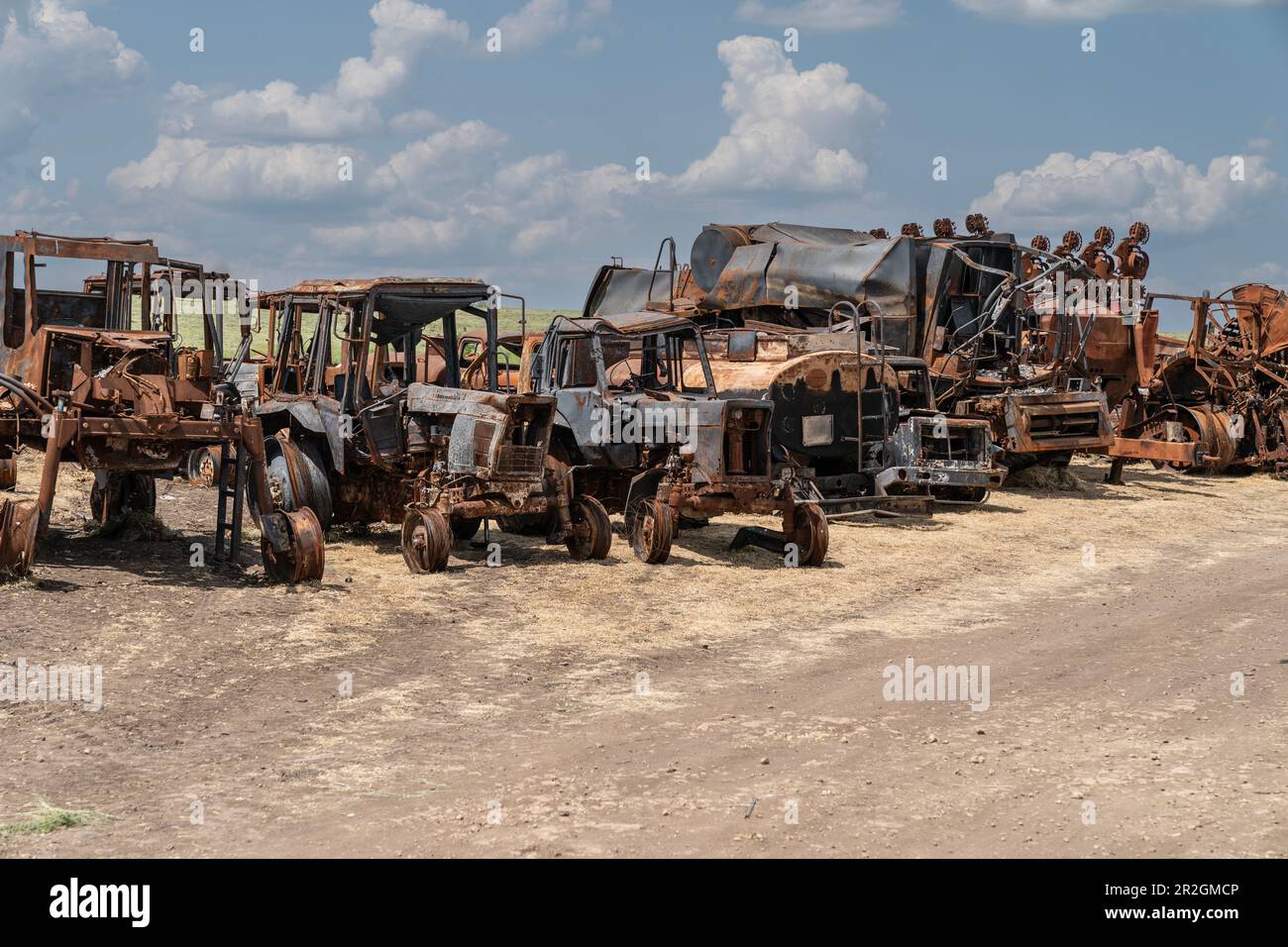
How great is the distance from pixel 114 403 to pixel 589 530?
163 inches

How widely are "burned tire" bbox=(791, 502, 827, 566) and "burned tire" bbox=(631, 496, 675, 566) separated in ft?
4.07

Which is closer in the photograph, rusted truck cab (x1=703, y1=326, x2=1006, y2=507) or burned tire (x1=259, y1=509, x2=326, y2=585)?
burned tire (x1=259, y1=509, x2=326, y2=585)

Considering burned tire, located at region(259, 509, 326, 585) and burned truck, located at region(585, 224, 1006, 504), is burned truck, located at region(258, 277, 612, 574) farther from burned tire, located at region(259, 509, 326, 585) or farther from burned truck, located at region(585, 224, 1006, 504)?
burned truck, located at region(585, 224, 1006, 504)

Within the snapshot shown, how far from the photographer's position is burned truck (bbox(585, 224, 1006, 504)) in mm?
15586

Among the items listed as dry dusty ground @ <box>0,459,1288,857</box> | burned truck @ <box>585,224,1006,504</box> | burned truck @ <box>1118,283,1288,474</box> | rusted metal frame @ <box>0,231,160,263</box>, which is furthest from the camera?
burned truck @ <box>1118,283,1288,474</box>

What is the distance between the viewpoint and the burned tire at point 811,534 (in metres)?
13.4

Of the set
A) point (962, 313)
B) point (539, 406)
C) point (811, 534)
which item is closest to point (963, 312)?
point (962, 313)

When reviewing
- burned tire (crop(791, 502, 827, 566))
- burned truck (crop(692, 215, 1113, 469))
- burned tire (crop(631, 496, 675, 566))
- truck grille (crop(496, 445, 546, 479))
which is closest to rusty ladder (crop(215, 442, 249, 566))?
truck grille (crop(496, 445, 546, 479))

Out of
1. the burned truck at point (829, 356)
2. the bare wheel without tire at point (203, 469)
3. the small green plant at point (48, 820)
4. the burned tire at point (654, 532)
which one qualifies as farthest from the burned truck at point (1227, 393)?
the small green plant at point (48, 820)

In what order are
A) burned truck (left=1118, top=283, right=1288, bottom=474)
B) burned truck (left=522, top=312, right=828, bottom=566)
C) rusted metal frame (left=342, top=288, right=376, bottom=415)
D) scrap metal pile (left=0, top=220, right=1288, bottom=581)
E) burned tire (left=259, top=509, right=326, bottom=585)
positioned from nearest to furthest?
burned tire (left=259, top=509, right=326, bottom=585) → scrap metal pile (left=0, top=220, right=1288, bottom=581) → rusted metal frame (left=342, top=288, right=376, bottom=415) → burned truck (left=522, top=312, right=828, bottom=566) → burned truck (left=1118, top=283, right=1288, bottom=474)

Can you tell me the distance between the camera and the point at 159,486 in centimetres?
1766

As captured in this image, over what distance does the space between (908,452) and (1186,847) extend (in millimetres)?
11035

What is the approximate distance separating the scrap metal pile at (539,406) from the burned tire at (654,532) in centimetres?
3

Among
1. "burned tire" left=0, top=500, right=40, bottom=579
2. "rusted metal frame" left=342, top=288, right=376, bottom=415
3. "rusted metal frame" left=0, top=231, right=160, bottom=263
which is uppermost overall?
"rusted metal frame" left=0, top=231, right=160, bottom=263
